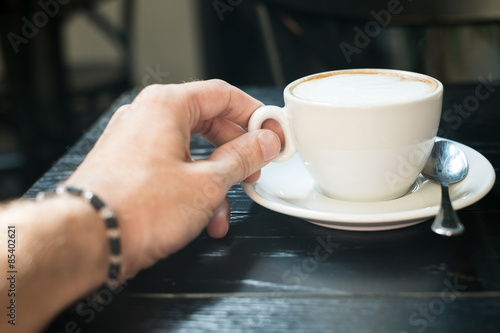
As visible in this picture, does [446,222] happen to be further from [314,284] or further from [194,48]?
[194,48]

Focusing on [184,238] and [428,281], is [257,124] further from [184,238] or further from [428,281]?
[428,281]

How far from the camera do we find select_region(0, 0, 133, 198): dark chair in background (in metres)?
2.09

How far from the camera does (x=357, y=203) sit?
737mm

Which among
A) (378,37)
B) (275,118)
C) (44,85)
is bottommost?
(44,85)

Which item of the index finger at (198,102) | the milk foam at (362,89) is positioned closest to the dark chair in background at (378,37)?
the milk foam at (362,89)

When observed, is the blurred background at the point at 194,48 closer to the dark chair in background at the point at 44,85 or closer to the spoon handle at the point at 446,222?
the dark chair in background at the point at 44,85

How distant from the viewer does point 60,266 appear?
547 mm

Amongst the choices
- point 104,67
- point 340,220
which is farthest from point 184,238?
point 104,67

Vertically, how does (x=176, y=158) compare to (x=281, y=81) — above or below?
above

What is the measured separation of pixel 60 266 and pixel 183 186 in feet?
0.50

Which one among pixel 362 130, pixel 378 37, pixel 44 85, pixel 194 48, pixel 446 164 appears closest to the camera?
pixel 362 130

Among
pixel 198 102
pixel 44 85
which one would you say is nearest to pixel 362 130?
pixel 198 102

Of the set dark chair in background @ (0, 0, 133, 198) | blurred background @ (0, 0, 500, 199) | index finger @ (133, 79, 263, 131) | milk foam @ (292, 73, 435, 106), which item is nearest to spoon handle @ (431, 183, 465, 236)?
milk foam @ (292, 73, 435, 106)

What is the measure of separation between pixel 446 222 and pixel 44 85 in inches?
93.0
